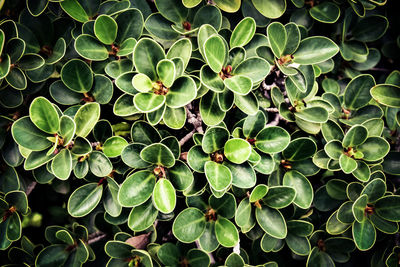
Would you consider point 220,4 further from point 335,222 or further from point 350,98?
point 335,222

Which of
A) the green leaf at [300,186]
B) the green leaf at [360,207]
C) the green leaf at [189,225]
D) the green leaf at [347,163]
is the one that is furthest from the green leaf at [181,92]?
the green leaf at [360,207]

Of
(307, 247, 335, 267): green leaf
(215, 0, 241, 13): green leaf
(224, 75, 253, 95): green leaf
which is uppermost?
(215, 0, 241, 13): green leaf

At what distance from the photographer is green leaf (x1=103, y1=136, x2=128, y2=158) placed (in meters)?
1.18

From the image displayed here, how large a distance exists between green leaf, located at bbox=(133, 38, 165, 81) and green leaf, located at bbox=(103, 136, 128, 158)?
0.29 m

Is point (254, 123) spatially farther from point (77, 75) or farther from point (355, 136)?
point (77, 75)

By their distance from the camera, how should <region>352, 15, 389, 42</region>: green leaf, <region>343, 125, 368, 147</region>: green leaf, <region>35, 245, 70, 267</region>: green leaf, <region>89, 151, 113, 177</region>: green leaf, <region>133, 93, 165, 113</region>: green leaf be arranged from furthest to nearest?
<region>352, 15, 389, 42</region>: green leaf → <region>35, 245, 70, 267</region>: green leaf → <region>343, 125, 368, 147</region>: green leaf → <region>89, 151, 113, 177</region>: green leaf → <region>133, 93, 165, 113</region>: green leaf

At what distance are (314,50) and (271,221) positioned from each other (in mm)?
760

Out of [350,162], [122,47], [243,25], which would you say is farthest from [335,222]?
[122,47]

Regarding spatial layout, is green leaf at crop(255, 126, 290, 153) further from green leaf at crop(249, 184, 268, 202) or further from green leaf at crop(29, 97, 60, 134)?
green leaf at crop(29, 97, 60, 134)

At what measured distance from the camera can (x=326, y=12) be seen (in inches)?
58.1

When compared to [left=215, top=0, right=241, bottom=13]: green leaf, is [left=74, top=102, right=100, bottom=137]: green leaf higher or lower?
lower

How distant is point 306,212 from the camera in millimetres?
1443

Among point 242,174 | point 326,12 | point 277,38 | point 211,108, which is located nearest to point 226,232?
point 242,174

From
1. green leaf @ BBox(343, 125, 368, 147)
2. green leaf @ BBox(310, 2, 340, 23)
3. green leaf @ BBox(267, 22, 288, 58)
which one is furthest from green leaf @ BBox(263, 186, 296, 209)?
green leaf @ BBox(310, 2, 340, 23)
